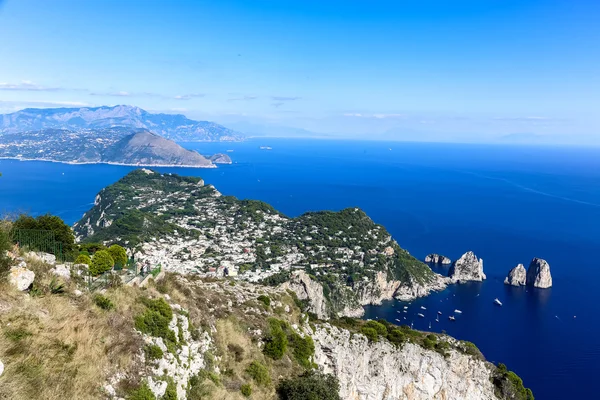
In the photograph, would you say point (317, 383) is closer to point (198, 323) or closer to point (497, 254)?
point (198, 323)

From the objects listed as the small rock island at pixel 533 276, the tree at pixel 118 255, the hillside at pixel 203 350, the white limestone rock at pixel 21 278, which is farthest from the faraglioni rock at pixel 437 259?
the white limestone rock at pixel 21 278

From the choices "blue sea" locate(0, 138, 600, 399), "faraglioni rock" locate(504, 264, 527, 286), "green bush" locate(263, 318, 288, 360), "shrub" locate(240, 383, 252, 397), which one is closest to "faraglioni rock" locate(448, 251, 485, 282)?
"blue sea" locate(0, 138, 600, 399)

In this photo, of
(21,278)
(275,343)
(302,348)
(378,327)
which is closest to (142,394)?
(21,278)

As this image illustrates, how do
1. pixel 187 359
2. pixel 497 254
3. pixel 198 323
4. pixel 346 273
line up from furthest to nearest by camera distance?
pixel 497 254
pixel 346 273
pixel 198 323
pixel 187 359

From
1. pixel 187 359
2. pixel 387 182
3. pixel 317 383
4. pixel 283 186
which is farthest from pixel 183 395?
pixel 387 182

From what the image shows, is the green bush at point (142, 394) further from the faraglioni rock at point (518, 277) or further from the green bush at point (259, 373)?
the faraglioni rock at point (518, 277)

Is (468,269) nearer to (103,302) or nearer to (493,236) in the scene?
(493,236)

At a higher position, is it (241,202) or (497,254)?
(241,202)
